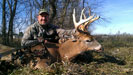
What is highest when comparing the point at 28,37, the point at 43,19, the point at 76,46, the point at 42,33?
the point at 43,19

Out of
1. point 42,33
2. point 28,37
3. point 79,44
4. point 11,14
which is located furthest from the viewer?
point 11,14

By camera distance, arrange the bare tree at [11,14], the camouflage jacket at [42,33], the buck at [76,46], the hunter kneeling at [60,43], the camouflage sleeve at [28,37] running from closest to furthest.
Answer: the hunter kneeling at [60,43] < the buck at [76,46] < the camouflage sleeve at [28,37] < the camouflage jacket at [42,33] < the bare tree at [11,14]

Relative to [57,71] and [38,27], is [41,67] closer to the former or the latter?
[57,71]

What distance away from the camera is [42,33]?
5562mm

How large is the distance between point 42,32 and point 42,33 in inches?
1.7

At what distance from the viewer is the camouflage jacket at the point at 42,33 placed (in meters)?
5.20

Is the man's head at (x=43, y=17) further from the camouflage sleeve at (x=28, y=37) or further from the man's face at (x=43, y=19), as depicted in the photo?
the camouflage sleeve at (x=28, y=37)

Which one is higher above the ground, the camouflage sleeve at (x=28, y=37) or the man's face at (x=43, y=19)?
the man's face at (x=43, y=19)

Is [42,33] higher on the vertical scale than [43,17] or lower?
lower

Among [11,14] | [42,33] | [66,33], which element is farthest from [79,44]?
[11,14]

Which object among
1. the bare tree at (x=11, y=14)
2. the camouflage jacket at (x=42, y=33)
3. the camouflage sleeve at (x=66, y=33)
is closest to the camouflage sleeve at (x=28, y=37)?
the camouflage jacket at (x=42, y=33)

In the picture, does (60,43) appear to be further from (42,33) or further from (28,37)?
(28,37)

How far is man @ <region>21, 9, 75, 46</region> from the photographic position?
5.23 m

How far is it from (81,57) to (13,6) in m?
8.42
